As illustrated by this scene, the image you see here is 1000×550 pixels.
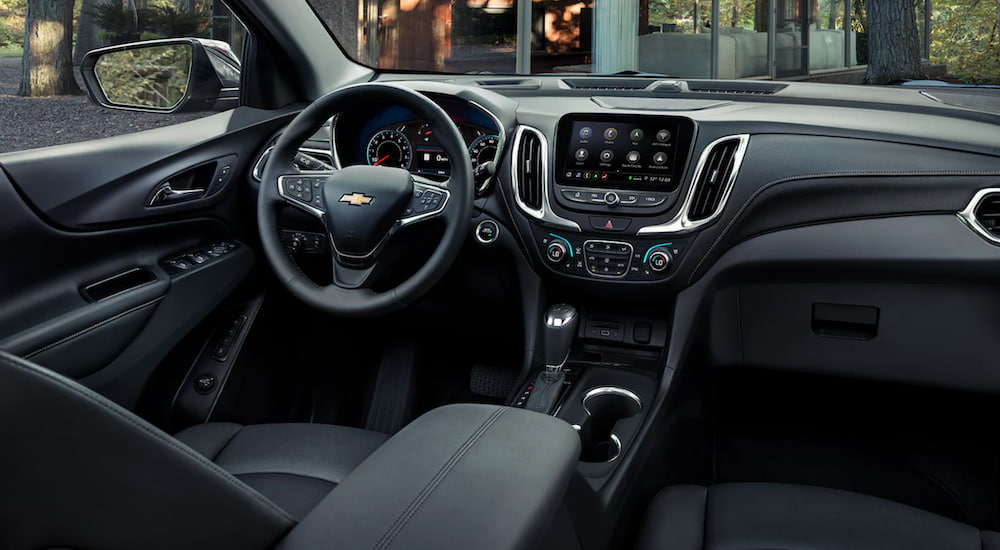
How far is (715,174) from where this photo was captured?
217 cm

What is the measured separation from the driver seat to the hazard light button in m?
1.53

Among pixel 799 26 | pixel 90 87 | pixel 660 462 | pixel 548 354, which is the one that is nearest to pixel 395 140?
pixel 548 354

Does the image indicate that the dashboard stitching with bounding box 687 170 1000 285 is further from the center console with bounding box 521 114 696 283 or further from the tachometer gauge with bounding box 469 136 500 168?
the tachometer gauge with bounding box 469 136 500 168

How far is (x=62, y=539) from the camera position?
0.65 m

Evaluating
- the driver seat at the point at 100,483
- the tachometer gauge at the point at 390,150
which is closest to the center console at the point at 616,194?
the tachometer gauge at the point at 390,150

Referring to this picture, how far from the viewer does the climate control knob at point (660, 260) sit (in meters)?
2.22

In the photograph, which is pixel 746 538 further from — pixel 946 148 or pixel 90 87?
pixel 90 87

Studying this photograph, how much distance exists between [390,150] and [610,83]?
0.74 meters

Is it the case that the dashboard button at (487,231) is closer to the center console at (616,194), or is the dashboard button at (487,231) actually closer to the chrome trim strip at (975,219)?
the center console at (616,194)

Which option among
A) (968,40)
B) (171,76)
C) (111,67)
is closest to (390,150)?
(171,76)

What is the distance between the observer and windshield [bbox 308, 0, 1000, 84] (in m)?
2.63

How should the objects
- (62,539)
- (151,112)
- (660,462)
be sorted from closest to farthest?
1. (62,539)
2. (660,462)
3. (151,112)

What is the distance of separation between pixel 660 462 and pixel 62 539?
1731mm

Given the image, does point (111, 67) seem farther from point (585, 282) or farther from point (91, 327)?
point (585, 282)
